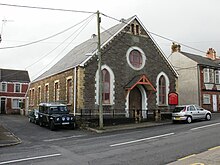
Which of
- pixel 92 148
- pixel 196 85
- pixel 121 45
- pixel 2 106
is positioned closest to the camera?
pixel 92 148

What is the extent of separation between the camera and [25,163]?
9.32 m

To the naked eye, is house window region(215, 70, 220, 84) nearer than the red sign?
No

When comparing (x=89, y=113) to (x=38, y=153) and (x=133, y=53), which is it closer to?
(x=133, y=53)

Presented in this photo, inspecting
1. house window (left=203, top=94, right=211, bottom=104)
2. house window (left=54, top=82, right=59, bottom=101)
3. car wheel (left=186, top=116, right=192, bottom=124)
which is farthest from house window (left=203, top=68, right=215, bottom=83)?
house window (left=54, top=82, right=59, bottom=101)

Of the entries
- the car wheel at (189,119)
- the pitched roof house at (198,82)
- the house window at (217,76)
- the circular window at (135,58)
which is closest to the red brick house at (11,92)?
the pitched roof house at (198,82)

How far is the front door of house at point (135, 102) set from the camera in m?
26.2

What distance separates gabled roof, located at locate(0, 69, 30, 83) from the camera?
53134mm

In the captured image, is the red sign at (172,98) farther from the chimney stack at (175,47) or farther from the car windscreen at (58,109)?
the chimney stack at (175,47)

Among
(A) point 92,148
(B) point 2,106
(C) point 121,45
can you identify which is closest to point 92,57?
(C) point 121,45

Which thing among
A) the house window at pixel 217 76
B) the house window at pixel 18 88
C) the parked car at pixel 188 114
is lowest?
the parked car at pixel 188 114

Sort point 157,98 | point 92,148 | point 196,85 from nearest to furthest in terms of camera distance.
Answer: point 92,148
point 157,98
point 196,85

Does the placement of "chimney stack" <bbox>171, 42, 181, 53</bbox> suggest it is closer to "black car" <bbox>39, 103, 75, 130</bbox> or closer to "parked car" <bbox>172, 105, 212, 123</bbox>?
"parked car" <bbox>172, 105, 212, 123</bbox>

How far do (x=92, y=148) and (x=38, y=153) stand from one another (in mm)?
2278

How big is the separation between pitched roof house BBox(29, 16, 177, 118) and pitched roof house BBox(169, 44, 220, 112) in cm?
771
